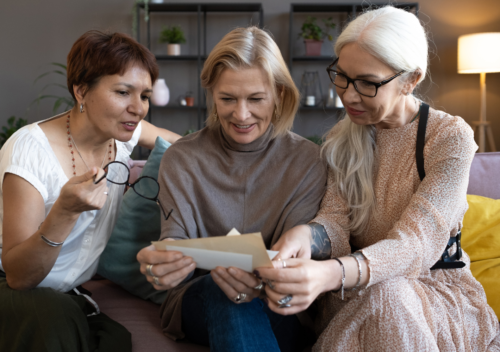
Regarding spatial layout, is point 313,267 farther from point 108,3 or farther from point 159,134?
point 108,3

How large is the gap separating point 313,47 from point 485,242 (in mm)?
3669

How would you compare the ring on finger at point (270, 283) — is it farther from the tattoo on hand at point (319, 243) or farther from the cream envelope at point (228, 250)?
the tattoo on hand at point (319, 243)

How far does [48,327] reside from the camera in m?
1.21

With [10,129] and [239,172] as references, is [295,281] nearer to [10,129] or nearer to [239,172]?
[239,172]

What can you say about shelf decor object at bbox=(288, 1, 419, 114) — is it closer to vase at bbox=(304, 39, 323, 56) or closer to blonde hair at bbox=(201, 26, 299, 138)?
vase at bbox=(304, 39, 323, 56)

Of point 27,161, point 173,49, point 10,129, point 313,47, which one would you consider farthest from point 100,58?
point 313,47

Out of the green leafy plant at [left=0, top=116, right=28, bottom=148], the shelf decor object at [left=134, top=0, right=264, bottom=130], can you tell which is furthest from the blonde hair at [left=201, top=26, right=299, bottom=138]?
the shelf decor object at [left=134, top=0, right=264, bottom=130]

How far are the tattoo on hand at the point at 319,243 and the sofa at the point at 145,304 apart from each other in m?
0.45

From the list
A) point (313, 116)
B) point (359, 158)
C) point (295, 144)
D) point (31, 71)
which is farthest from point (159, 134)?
point (31, 71)

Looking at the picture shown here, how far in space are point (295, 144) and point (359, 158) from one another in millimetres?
229

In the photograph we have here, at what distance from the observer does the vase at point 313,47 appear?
15.8ft

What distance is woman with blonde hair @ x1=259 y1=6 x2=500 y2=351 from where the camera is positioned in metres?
1.08

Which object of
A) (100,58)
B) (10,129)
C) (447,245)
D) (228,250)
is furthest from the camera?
(10,129)

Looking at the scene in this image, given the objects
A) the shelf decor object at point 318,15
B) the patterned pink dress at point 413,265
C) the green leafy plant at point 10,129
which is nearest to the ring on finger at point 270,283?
the patterned pink dress at point 413,265
